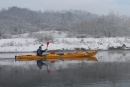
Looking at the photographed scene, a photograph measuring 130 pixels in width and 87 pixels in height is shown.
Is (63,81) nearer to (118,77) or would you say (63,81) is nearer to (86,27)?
(118,77)

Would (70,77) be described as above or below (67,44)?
below

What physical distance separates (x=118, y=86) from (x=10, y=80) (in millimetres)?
8713

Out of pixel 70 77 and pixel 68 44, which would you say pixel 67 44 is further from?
pixel 70 77

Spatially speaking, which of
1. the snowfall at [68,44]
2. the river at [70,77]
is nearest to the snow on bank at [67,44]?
the snowfall at [68,44]

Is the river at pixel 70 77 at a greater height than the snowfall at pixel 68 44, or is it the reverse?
the snowfall at pixel 68 44

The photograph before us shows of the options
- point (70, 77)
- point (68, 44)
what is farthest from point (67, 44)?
point (70, 77)

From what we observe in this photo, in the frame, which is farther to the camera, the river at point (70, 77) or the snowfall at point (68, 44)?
the snowfall at point (68, 44)

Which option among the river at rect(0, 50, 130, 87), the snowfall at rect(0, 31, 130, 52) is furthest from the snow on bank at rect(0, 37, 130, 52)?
the river at rect(0, 50, 130, 87)

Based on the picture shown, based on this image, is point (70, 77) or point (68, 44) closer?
point (70, 77)

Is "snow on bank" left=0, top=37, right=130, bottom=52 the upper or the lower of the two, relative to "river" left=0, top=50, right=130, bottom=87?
upper

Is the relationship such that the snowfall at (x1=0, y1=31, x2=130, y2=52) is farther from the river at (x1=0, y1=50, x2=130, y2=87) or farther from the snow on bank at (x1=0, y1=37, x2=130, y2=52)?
the river at (x1=0, y1=50, x2=130, y2=87)

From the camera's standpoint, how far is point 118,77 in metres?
24.5

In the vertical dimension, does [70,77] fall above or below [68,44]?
below

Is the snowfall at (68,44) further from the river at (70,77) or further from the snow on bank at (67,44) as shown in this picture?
the river at (70,77)
